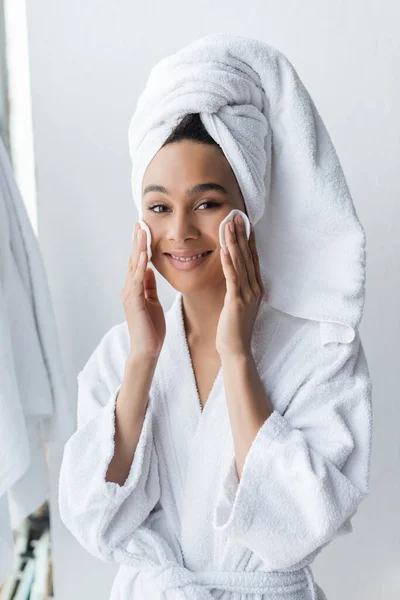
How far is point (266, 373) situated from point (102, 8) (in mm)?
1032

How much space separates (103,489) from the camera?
4.11 feet

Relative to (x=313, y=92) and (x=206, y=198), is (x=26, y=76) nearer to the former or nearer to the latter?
(x=313, y=92)

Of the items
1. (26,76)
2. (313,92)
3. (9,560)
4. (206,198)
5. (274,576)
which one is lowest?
(9,560)

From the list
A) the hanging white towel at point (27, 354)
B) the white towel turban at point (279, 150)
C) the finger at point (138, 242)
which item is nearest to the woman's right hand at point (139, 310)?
the finger at point (138, 242)

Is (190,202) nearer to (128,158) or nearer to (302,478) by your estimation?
(302,478)

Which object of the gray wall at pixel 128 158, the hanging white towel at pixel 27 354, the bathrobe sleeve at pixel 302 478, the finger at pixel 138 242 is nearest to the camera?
the bathrobe sleeve at pixel 302 478

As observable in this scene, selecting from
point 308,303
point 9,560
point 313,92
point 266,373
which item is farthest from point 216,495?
point 313,92

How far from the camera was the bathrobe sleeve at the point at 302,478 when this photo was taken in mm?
1165

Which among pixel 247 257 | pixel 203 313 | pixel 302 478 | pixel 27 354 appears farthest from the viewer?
pixel 27 354

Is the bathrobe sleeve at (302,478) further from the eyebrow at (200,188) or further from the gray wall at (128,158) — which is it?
the gray wall at (128,158)

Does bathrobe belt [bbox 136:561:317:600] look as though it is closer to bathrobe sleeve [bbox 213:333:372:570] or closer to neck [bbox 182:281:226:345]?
bathrobe sleeve [bbox 213:333:372:570]

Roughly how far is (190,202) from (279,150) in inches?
6.9

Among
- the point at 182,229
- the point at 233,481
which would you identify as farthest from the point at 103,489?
the point at 182,229

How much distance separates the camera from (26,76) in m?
2.07
